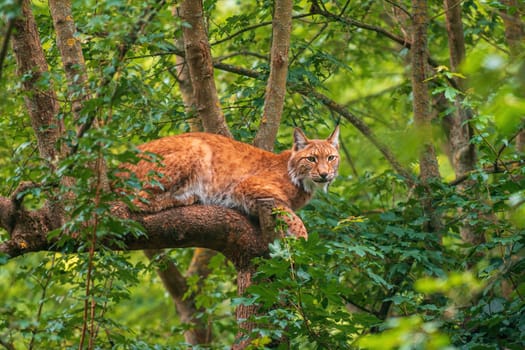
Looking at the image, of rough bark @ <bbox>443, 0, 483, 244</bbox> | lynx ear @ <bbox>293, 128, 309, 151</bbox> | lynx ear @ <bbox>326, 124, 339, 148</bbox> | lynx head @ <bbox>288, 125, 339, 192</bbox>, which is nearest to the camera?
lynx head @ <bbox>288, 125, 339, 192</bbox>

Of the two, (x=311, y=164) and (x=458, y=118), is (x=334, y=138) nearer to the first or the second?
(x=311, y=164)

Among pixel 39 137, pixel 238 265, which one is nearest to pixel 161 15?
pixel 39 137

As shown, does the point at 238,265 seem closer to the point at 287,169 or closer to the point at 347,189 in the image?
the point at 287,169

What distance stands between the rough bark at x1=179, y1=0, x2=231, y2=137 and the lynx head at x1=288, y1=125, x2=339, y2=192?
0.92 meters

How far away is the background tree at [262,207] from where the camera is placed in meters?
4.14

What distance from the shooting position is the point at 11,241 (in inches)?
191

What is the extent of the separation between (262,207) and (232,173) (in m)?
0.89

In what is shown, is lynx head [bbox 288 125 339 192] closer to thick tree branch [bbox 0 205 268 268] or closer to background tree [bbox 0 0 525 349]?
background tree [bbox 0 0 525 349]

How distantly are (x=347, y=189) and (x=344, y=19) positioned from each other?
76.4 inches

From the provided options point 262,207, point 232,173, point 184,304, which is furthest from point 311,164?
point 184,304

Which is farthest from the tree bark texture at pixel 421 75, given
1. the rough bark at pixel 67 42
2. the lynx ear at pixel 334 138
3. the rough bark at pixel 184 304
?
the rough bark at pixel 67 42

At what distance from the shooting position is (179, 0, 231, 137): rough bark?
6.21 meters

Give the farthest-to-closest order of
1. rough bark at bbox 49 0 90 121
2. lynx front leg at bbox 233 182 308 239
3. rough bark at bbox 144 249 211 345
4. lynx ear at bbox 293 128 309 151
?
rough bark at bbox 144 249 211 345 < lynx ear at bbox 293 128 309 151 < lynx front leg at bbox 233 182 308 239 < rough bark at bbox 49 0 90 121

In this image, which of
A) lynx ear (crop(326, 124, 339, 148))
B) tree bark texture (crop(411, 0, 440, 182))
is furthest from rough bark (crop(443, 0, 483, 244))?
lynx ear (crop(326, 124, 339, 148))
